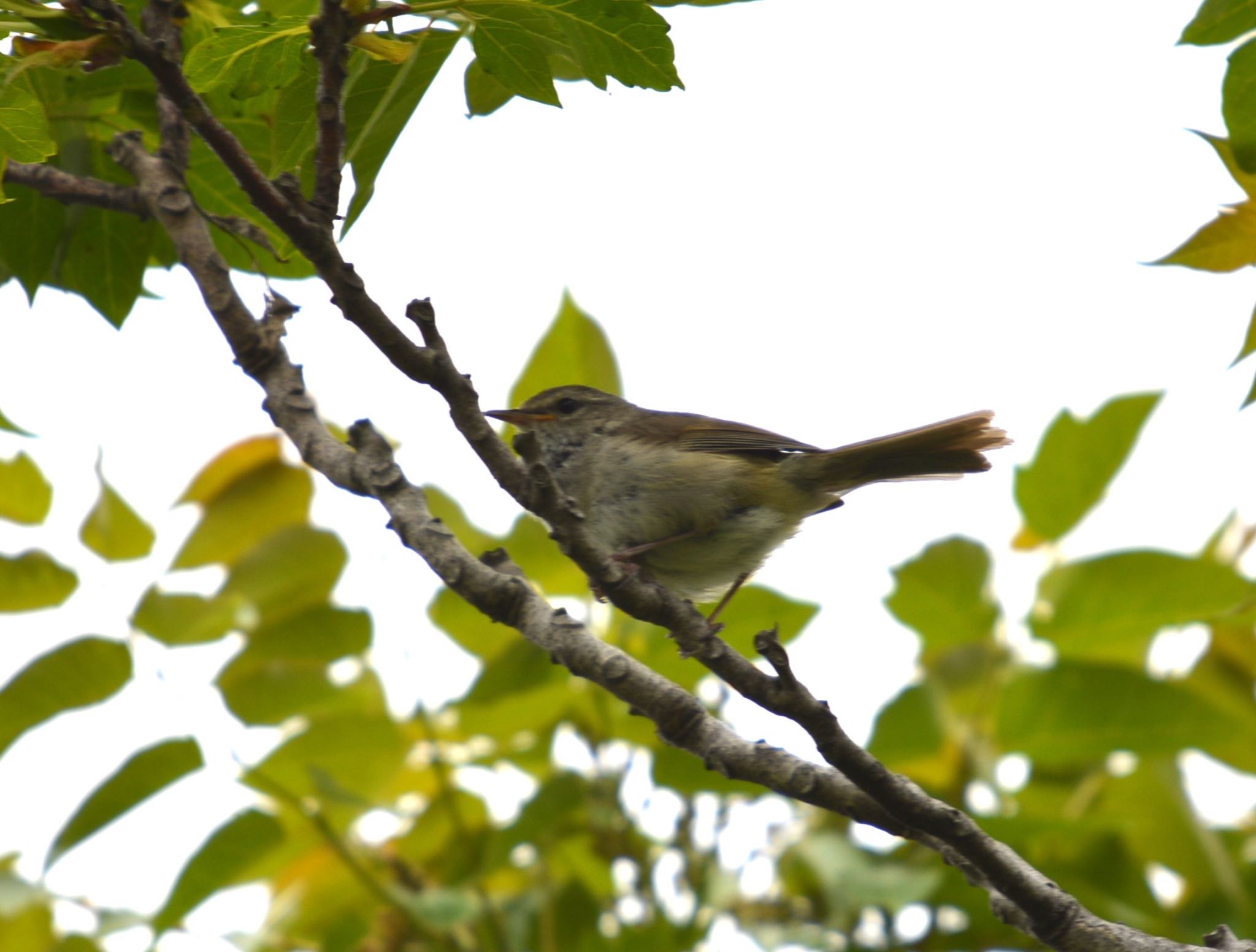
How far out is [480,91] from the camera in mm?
2697

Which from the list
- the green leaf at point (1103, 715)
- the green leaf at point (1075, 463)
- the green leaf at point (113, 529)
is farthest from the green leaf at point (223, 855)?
the green leaf at point (1075, 463)

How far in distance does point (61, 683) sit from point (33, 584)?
369 millimetres

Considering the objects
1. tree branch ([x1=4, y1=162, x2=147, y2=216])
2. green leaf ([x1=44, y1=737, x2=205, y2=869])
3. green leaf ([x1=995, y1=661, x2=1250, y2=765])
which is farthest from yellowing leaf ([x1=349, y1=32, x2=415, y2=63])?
green leaf ([x1=995, y1=661, x2=1250, y2=765])

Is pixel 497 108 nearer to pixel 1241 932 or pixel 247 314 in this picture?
pixel 247 314

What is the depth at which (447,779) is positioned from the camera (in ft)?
13.0

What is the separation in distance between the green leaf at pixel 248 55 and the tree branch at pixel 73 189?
0.62 meters

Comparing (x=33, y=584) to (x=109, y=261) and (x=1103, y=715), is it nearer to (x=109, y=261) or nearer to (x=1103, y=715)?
(x=109, y=261)

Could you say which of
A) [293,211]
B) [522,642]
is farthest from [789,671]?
[522,642]

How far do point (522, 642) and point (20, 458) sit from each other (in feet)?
5.56

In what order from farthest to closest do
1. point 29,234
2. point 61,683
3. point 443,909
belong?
point 61,683 < point 443,909 < point 29,234

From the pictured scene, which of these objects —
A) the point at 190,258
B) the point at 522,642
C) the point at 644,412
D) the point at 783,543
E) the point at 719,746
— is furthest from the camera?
the point at 644,412

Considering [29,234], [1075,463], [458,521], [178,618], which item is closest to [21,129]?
[29,234]

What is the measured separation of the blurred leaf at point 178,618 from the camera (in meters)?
3.72

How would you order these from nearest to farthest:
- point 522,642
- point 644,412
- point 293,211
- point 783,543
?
1. point 293,211
2. point 522,642
3. point 783,543
4. point 644,412
